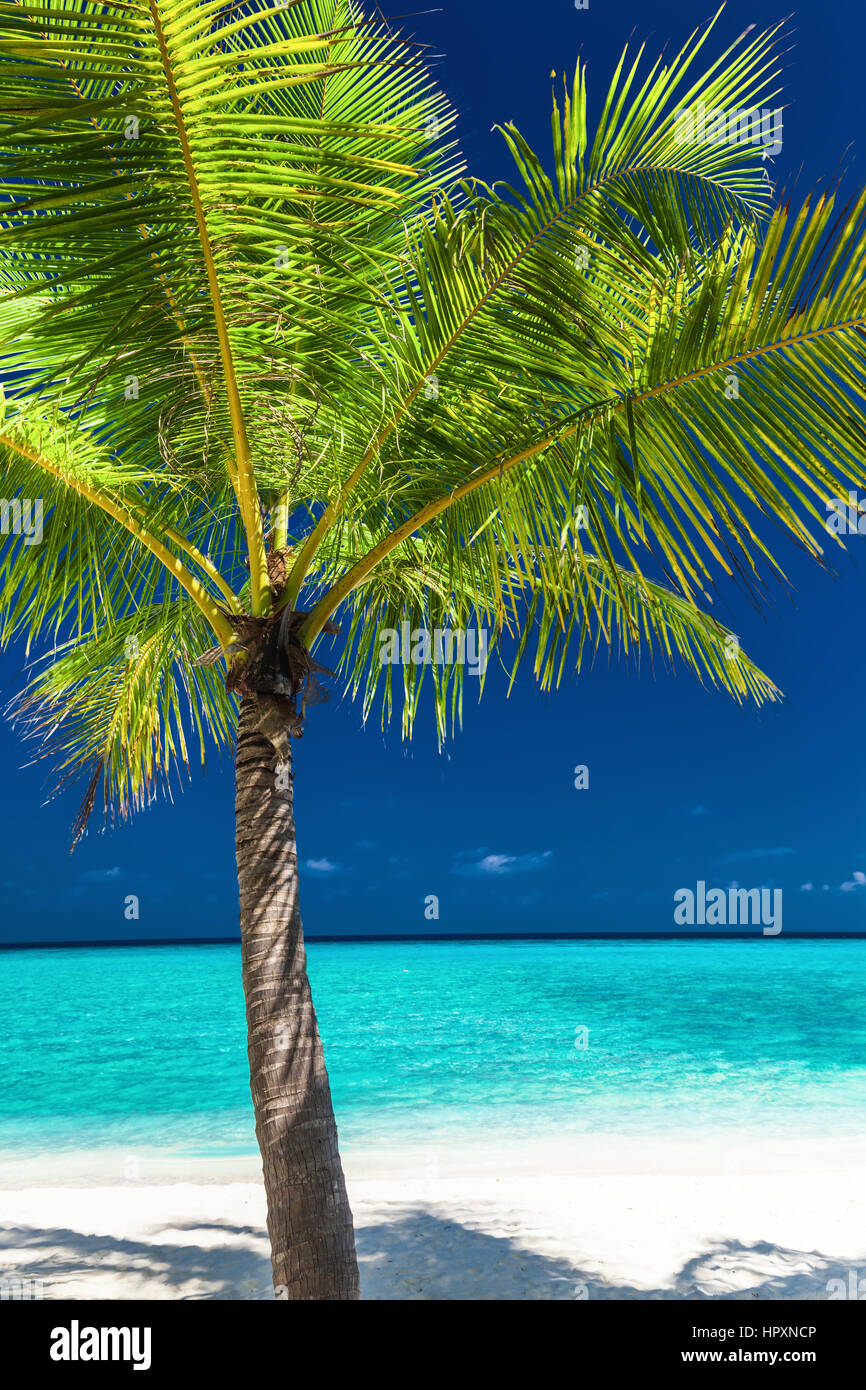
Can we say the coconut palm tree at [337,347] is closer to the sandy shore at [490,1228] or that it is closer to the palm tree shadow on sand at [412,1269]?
the palm tree shadow on sand at [412,1269]

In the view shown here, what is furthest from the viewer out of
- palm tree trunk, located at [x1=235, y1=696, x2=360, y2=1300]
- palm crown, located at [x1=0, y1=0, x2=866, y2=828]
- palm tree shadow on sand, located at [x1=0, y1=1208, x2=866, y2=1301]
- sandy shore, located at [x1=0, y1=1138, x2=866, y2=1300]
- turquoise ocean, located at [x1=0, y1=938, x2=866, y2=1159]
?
turquoise ocean, located at [x1=0, y1=938, x2=866, y2=1159]

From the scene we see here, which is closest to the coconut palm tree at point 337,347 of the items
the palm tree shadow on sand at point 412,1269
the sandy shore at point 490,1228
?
the palm tree shadow on sand at point 412,1269

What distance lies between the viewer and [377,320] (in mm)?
3557

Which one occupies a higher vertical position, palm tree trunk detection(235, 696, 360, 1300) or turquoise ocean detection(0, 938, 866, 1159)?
palm tree trunk detection(235, 696, 360, 1300)

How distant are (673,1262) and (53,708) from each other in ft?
16.4

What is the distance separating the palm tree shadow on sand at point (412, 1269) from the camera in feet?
16.9

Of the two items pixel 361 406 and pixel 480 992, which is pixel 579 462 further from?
pixel 480 992

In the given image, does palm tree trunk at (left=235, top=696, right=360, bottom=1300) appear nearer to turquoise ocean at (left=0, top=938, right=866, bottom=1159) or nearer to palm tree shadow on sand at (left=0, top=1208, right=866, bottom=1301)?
palm tree shadow on sand at (left=0, top=1208, right=866, bottom=1301)

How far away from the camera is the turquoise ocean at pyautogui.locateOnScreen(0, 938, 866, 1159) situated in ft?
38.5

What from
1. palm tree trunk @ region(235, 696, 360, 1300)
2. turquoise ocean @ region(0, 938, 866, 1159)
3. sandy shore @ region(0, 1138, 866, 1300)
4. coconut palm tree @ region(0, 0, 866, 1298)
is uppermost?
coconut palm tree @ region(0, 0, 866, 1298)

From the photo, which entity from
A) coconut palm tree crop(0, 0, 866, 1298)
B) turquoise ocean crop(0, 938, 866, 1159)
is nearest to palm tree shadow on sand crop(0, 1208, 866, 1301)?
coconut palm tree crop(0, 0, 866, 1298)

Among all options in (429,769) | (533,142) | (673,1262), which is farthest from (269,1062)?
(429,769)

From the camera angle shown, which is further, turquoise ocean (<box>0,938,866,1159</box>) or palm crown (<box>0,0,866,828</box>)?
turquoise ocean (<box>0,938,866,1159</box>)

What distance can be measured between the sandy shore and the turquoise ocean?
1.97m
